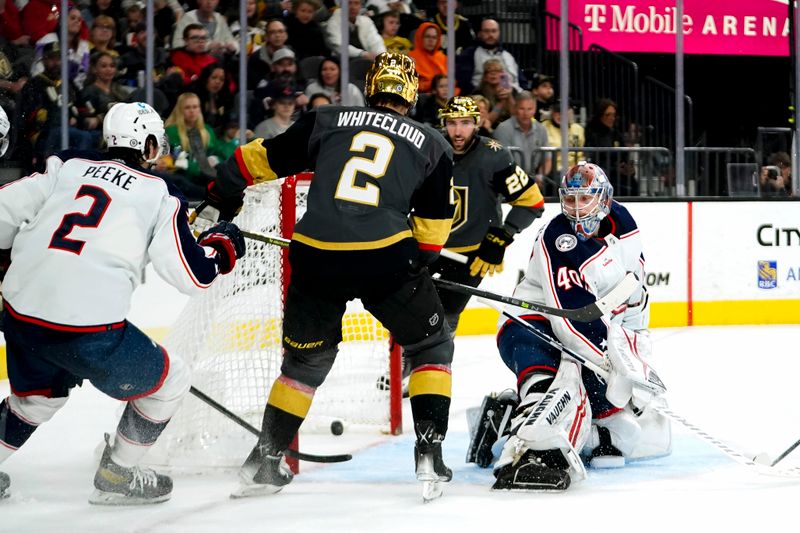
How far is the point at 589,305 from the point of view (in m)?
3.75

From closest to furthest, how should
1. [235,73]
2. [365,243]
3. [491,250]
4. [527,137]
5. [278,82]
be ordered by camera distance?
[365,243] < [491,250] < [235,73] < [278,82] < [527,137]

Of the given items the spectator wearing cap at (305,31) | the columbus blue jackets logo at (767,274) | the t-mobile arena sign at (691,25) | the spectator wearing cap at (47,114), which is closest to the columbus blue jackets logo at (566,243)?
the spectator wearing cap at (47,114)

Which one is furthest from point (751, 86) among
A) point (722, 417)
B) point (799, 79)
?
point (722, 417)

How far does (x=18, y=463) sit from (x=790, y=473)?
225cm

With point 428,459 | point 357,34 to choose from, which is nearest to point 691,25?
point 357,34

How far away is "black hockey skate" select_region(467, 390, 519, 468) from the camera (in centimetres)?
395

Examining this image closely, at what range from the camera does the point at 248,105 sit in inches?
275

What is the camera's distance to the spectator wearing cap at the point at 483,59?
7.72 m

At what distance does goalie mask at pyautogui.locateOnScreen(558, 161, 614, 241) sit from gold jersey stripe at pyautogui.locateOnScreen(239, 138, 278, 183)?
2.84ft

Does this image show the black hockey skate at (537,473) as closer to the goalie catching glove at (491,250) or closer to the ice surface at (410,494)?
the ice surface at (410,494)

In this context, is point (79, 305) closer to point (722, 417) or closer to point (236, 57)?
point (722, 417)

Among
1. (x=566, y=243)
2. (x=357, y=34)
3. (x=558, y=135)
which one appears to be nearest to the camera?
(x=566, y=243)

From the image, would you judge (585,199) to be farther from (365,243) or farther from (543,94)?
(543,94)

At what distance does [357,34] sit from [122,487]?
14.0 feet
